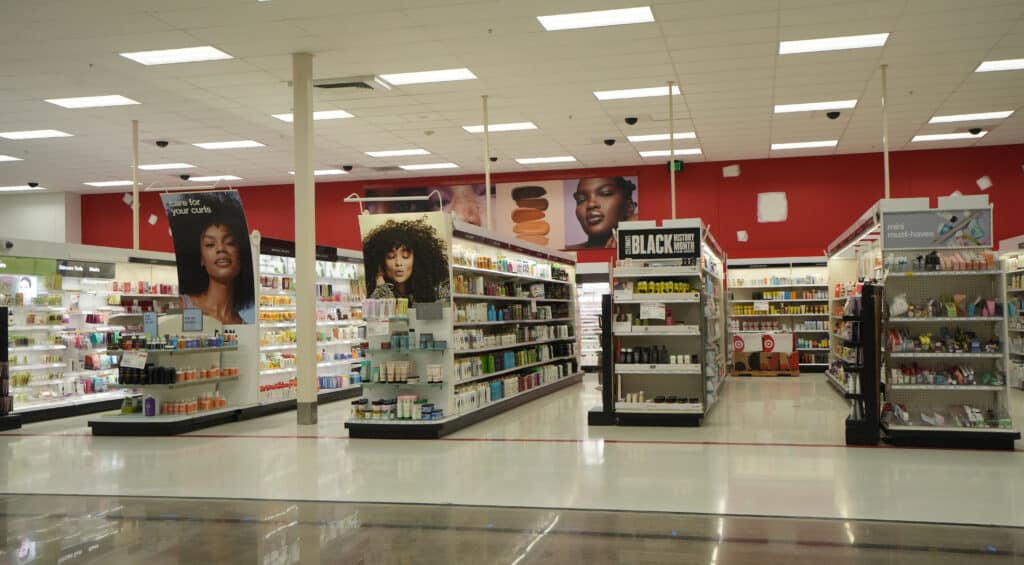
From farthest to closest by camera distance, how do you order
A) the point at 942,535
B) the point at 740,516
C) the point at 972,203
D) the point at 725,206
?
the point at 725,206
the point at 972,203
the point at 740,516
the point at 942,535

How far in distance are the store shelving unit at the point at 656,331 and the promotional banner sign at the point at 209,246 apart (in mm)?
4586

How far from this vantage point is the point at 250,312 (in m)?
11.2

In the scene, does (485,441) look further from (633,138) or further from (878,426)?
(633,138)

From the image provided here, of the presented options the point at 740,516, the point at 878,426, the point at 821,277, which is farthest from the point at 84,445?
the point at 821,277

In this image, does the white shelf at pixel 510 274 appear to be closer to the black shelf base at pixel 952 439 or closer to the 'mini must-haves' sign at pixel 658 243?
the 'mini must-haves' sign at pixel 658 243

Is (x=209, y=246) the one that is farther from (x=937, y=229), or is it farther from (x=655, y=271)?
(x=937, y=229)

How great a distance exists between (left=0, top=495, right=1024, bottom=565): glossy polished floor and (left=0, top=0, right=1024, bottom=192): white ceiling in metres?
4.94

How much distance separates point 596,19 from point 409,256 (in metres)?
3.20

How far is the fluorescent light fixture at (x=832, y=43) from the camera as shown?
9812mm

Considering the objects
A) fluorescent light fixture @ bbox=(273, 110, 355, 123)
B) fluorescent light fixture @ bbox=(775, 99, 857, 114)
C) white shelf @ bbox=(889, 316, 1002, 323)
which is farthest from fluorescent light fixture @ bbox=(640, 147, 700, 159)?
white shelf @ bbox=(889, 316, 1002, 323)

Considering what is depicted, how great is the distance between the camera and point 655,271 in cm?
980

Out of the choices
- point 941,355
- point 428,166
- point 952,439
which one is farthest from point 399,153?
point 952,439

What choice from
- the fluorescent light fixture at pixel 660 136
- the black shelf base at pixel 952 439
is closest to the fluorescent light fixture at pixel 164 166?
the fluorescent light fixture at pixel 660 136

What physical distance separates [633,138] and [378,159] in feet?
16.0
